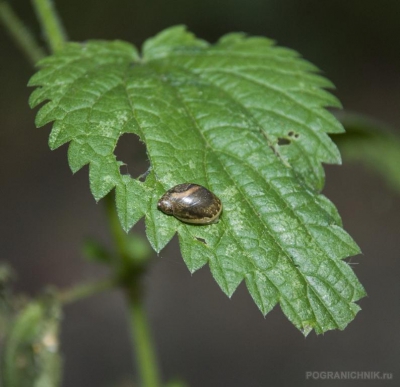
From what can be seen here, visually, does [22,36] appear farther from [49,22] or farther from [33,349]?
[33,349]

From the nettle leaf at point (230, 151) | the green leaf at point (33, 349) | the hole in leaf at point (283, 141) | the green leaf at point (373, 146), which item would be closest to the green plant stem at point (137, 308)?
the green leaf at point (33, 349)

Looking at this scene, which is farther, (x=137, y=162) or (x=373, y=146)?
(x=373, y=146)

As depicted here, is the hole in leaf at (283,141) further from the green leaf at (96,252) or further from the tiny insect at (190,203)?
the green leaf at (96,252)

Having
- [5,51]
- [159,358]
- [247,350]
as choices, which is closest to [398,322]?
[247,350]

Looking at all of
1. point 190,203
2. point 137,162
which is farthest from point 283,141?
point 137,162

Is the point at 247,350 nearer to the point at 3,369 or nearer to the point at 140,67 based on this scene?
the point at 3,369

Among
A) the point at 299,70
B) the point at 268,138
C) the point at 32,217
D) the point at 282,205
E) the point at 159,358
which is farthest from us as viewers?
the point at 32,217

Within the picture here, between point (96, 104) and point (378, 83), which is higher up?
point (96, 104)
